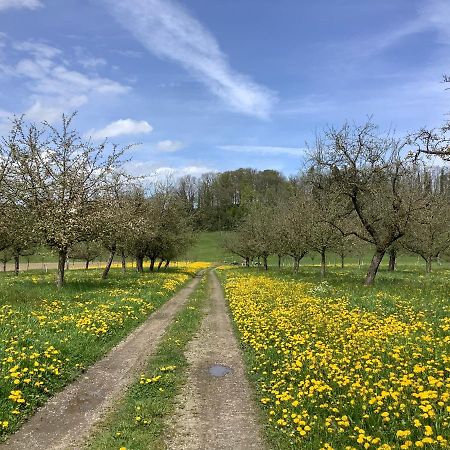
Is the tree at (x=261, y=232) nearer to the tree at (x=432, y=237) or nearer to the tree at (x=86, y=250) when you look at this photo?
the tree at (x=432, y=237)

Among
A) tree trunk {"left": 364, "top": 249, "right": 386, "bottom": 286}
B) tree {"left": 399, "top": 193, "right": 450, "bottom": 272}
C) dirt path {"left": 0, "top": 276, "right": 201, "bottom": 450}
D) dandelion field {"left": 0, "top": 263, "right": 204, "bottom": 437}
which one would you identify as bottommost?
dirt path {"left": 0, "top": 276, "right": 201, "bottom": 450}

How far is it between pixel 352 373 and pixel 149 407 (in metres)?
4.47

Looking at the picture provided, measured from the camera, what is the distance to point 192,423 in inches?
310

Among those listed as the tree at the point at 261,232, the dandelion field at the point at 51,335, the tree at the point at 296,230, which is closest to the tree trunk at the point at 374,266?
the dandelion field at the point at 51,335

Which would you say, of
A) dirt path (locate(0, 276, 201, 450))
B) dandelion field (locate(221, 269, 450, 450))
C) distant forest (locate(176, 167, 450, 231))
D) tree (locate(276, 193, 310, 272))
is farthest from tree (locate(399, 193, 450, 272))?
distant forest (locate(176, 167, 450, 231))

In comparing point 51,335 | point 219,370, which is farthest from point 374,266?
point 51,335

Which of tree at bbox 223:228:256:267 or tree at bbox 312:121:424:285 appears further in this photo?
tree at bbox 223:228:256:267

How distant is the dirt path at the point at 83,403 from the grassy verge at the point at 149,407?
1.10 ft

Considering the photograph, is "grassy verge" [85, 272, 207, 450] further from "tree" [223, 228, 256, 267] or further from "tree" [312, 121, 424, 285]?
"tree" [223, 228, 256, 267]

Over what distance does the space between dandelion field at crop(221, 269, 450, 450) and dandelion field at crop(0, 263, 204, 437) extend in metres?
4.77

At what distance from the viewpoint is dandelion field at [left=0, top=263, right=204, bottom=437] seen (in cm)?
891

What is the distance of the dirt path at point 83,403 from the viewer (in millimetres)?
7250

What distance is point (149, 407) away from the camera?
28.0 ft

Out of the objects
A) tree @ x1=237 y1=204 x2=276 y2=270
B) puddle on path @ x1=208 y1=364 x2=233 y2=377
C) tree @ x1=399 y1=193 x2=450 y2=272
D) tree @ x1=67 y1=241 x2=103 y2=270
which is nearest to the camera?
puddle on path @ x1=208 y1=364 x2=233 y2=377
